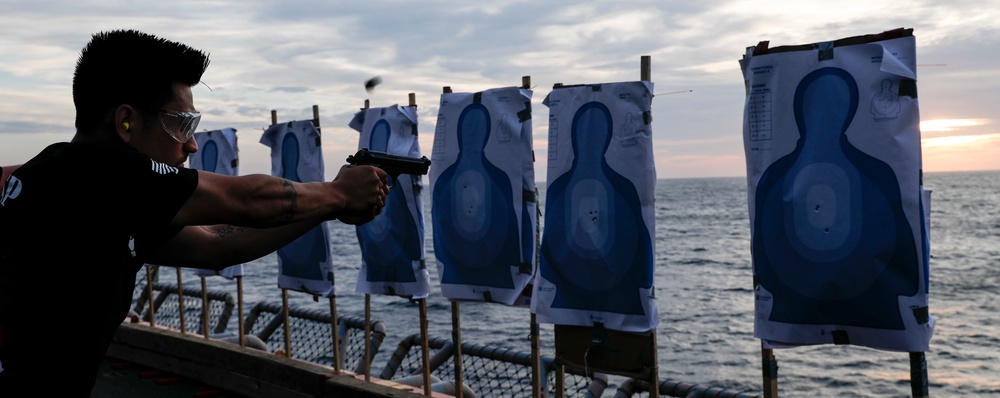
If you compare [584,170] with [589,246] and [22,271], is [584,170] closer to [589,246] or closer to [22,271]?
[589,246]

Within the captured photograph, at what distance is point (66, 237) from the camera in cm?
189

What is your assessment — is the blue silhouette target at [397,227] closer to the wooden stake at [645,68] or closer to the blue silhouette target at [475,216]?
the blue silhouette target at [475,216]

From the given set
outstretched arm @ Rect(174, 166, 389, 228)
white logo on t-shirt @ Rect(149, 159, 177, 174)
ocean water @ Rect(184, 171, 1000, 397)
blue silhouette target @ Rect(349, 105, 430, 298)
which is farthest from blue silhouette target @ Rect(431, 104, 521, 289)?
ocean water @ Rect(184, 171, 1000, 397)

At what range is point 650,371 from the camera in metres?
4.66

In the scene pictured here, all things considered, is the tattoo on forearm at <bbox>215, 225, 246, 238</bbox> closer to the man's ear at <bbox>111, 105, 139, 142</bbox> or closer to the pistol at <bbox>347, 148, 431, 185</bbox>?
the pistol at <bbox>347, 148, 431, 185</bbox>

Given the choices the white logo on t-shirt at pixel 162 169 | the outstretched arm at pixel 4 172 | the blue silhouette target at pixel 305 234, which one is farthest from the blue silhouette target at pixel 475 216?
the white logo on t-shirt at pixel 162 169

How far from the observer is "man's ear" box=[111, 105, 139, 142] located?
211 cm

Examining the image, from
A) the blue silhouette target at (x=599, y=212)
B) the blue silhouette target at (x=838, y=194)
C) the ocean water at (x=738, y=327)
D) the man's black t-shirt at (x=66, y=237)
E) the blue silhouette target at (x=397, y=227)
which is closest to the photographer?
the man's black t-shirt at (x=66, y=237)

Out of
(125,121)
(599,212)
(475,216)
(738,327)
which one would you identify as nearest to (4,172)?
(125,121)

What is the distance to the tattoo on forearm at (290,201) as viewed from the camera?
2102mm

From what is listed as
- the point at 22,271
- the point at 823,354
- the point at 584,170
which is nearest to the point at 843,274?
the point at 584,170

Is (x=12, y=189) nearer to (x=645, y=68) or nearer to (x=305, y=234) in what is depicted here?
(x=645, y=68)

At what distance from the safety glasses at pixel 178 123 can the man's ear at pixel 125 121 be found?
60mm

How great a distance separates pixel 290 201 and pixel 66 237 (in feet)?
1.58
